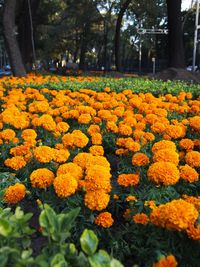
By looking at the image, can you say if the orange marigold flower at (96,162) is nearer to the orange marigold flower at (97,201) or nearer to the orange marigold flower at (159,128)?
the orange marigold flower at (97,201)

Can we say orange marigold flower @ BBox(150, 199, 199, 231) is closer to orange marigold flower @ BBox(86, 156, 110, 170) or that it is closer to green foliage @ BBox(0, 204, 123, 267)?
green foliage @ BBox(0, 204, 123, 267)

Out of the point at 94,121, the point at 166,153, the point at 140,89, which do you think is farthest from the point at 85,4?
the point at 166,153

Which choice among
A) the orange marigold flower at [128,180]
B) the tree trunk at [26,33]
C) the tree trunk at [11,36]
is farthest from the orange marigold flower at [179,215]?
the tree trunk at [26,33]

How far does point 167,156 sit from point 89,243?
4.82 feet

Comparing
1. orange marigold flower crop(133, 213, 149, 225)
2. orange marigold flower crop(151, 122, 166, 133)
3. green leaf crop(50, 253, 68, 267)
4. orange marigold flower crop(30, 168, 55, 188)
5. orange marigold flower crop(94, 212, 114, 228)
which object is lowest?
orange marigold flower crop(94, 212, 114, 228)

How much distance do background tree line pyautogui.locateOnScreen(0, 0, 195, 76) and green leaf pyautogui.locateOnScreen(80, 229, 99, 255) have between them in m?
12.3

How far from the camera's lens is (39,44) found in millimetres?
29875

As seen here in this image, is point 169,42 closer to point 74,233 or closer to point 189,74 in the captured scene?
point 189,74

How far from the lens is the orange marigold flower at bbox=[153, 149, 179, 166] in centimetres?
281

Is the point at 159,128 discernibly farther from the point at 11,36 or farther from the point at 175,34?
the point at 175,34

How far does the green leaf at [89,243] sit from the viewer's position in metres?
1.46

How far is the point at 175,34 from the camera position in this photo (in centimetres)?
1555

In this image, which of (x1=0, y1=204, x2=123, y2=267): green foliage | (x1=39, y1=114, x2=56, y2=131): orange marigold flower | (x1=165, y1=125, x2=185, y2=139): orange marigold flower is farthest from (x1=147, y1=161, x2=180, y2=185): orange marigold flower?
(x1=39, y1=114, x2=56, y2=131): orange marigold flower

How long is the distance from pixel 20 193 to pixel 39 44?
93.3 ft
